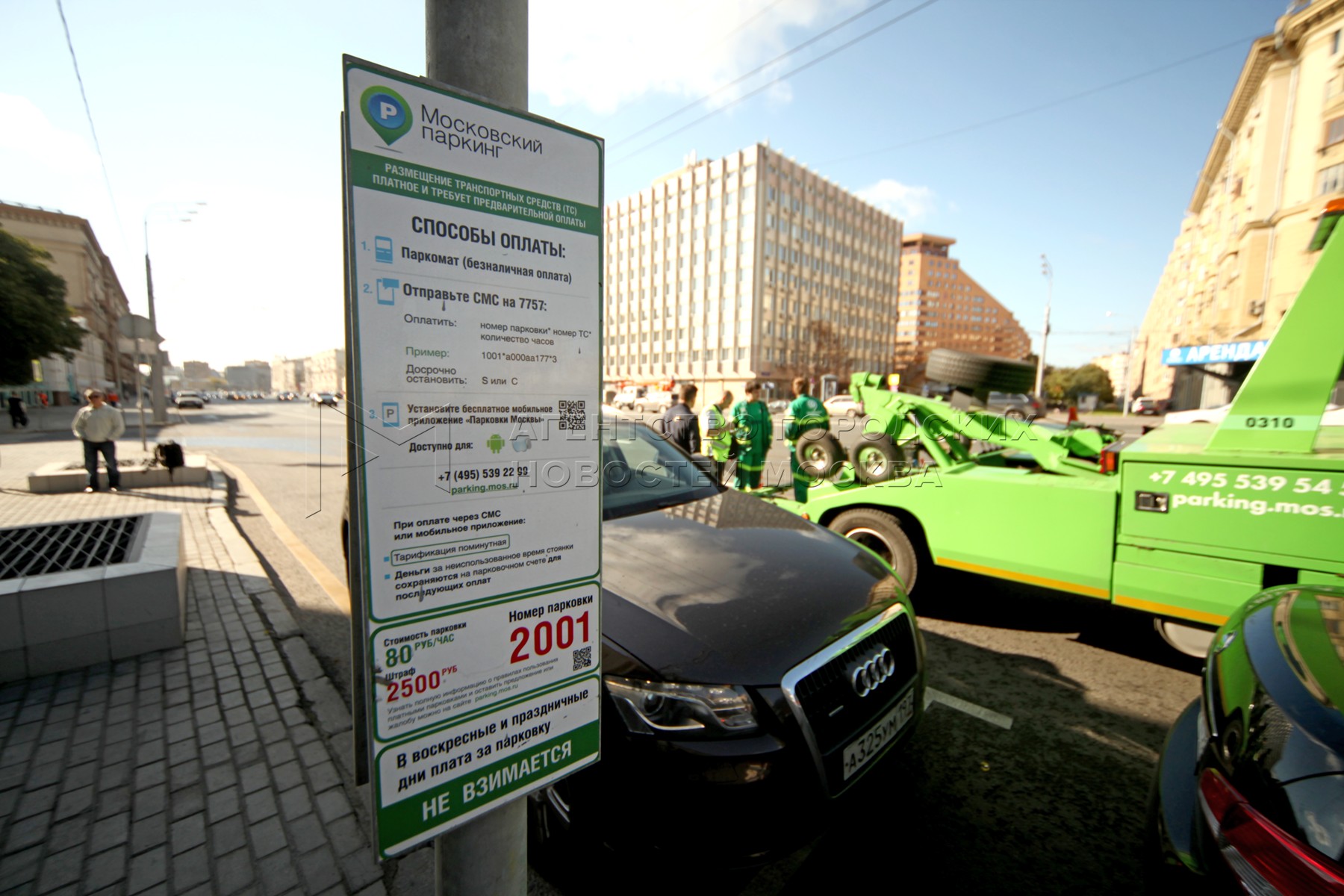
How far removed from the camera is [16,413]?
2262 cm

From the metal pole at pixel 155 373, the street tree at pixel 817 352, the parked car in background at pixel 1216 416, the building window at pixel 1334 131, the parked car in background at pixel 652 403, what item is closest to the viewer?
the parked car in background at pixel 1216 416

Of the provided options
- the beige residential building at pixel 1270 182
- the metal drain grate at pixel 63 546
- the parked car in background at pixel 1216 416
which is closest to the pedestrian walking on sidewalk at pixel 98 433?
the metal drain grate at pixel 63 546

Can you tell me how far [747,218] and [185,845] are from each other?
59252 millimetres

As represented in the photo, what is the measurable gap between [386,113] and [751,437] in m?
6.08

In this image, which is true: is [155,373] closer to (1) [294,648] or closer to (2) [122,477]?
(2) [122,477]

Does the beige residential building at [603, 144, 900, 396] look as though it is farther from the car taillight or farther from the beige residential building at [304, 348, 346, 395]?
the car taillight

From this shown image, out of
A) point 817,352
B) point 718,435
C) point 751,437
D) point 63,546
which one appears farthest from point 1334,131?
point 63,546

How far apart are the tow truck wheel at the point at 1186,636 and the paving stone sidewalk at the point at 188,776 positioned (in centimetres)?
449

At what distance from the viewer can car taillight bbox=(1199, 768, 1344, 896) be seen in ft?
3.32

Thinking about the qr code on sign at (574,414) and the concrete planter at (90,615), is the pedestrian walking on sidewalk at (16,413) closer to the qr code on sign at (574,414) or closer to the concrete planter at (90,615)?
the concrete planter at (90,615)

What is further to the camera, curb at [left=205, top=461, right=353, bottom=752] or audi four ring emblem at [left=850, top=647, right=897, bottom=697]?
curb at [left=205, top=461, right=353, bottom=752]

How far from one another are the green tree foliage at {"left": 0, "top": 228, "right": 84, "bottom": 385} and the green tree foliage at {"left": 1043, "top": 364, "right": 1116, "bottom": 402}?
8968cm

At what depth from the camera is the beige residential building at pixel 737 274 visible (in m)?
56.0

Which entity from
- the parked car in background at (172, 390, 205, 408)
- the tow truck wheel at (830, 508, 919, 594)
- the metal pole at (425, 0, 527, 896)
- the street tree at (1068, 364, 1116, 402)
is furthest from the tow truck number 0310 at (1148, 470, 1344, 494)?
the street tree at (1068, 364, 1116, 402)
